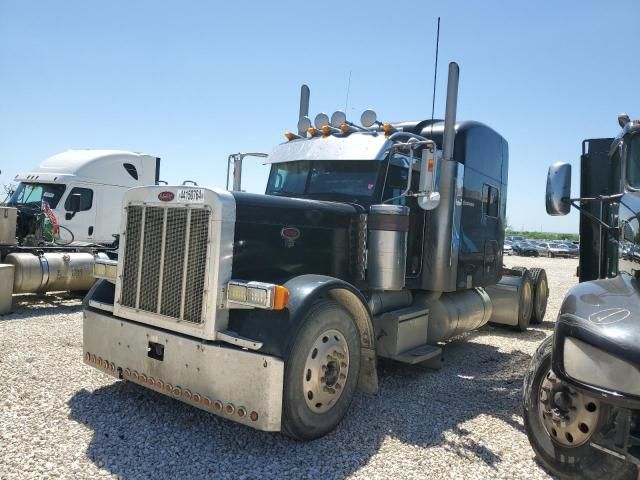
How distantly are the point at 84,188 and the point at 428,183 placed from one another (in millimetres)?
10341

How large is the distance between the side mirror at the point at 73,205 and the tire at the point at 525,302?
1023 centimetres

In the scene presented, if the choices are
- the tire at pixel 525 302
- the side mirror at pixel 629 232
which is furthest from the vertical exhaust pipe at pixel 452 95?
the tire at pixel 525 302

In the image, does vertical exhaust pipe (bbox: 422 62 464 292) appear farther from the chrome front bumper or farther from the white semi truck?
the white semi truck

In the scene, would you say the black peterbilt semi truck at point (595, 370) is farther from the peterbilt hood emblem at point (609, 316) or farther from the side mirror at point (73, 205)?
the side mirror at point (73, 205)

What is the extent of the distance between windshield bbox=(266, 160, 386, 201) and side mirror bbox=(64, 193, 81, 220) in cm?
818

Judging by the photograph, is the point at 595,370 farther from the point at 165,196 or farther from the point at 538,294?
the point at 538,294

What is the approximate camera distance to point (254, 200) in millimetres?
4293

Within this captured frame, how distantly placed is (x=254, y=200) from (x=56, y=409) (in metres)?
2.53

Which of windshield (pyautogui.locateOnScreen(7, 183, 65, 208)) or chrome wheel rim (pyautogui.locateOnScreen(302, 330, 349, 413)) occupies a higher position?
windshield (pyautogui.locateOnScreen(7, 183, 65, 208))

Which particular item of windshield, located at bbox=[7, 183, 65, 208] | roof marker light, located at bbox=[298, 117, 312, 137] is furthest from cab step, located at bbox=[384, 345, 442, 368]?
Answer: windshield, located at bbox=[7, 183, 65, 208]

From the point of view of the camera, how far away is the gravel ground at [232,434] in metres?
3.56

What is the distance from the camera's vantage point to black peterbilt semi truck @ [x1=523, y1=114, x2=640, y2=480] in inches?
110

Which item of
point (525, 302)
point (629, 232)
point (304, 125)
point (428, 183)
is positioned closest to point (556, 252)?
point (525, 302)

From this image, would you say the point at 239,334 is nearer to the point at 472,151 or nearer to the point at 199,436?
the point at 199,436
